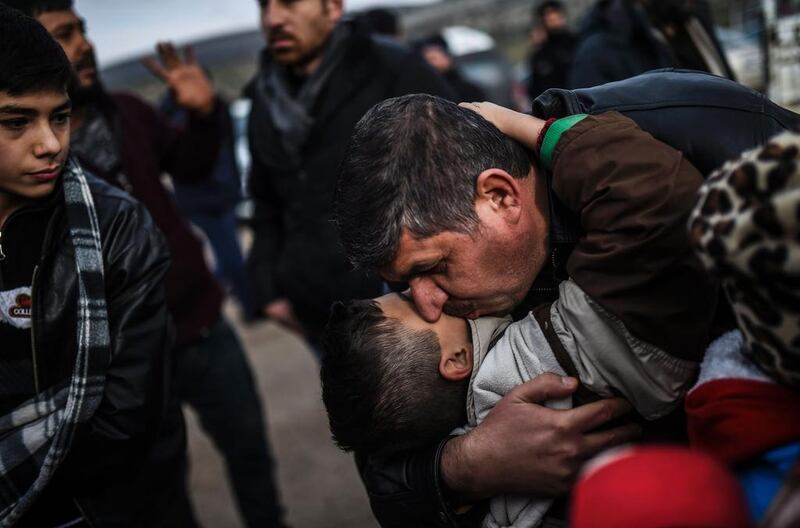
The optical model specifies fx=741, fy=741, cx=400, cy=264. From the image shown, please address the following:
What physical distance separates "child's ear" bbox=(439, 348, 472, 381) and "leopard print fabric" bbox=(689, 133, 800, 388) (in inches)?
28.5

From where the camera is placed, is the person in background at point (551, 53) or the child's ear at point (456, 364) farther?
the person in background at point (551, 53)

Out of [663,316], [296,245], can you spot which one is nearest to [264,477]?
[296,245]

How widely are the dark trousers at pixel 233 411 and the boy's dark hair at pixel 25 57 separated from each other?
1.49m

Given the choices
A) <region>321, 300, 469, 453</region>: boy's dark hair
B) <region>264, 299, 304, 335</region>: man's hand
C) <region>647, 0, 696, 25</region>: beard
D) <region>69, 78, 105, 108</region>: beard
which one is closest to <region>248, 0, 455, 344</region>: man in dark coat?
<region>264, 299, 304, 335</region>: man's hand

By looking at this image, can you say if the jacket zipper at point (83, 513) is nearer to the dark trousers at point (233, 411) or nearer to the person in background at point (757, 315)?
the dark trousers at point (233, 411)

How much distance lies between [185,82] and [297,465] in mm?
2212

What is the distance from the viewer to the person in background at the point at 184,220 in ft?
9.21

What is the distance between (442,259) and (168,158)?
2136 mm

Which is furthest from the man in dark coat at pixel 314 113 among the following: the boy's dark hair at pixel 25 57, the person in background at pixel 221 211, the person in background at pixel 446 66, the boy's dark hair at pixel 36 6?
the person in background at pixel 221 211

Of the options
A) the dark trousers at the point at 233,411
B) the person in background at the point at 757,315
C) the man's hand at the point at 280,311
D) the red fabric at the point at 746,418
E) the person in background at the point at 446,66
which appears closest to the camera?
the person in background at the point at 757,315

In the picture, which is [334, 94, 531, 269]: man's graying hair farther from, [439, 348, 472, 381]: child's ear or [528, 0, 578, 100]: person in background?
[528, 0, 578, 100]: person in background

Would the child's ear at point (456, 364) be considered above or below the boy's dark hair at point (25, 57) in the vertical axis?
below

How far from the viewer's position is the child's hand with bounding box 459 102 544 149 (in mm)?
1663

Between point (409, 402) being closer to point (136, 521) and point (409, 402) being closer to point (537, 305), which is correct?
point (537, 305)
